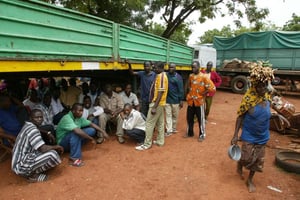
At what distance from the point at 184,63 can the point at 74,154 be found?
5533 millimetres

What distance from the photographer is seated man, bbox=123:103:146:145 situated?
438cm

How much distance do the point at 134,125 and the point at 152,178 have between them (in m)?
1.39

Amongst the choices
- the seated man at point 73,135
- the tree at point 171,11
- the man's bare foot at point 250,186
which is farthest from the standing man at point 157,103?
the tree at point 171,11

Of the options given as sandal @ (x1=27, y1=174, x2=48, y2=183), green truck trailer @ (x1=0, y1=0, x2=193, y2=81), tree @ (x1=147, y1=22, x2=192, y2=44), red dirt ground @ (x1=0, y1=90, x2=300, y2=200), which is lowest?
red dirt ground @ (x1=0, y1=90, x2=300, y2=200)

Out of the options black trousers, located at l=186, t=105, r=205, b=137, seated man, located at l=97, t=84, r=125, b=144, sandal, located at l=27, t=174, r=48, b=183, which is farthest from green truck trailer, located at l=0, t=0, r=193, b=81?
black trousers, located at l=186, t=105, r=205, b=137

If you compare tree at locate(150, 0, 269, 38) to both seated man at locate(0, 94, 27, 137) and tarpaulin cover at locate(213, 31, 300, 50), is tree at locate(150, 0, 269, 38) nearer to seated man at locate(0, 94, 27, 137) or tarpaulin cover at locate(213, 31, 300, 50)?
tarpaulin cover at locate(213, 31, 300, 50)

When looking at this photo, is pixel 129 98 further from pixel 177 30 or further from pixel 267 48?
pixel 177 30

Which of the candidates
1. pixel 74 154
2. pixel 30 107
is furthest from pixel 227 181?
pixel 30 107

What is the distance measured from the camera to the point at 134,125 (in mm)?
4406

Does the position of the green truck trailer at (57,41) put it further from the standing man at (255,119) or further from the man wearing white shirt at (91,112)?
the standing man at (255,119)

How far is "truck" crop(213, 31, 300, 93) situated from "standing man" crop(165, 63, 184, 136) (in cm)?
746

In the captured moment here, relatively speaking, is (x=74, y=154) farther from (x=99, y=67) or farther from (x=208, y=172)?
(x=208, y=172)

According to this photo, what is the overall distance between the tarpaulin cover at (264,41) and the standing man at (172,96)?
8.58m

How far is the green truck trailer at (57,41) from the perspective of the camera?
2.34 m
